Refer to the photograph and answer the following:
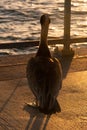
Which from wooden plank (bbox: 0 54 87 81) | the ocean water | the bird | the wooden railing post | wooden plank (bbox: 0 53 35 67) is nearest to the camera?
the bird

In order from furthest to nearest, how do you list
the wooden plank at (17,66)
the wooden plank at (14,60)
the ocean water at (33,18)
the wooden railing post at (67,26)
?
the ocean water at (33,18) → the wooden railing post at (67,26) → the wooden plank at (14,60) → the wooden plank at (17,66)

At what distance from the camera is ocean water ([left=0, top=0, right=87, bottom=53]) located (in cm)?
1378

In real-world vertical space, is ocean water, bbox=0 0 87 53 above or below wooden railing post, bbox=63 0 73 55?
below

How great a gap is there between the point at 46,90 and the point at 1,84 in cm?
169

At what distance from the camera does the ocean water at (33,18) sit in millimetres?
13781

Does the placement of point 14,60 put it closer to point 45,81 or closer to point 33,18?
point 45,81

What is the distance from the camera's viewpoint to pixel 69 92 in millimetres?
7008

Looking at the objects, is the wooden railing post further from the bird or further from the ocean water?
the ocean water

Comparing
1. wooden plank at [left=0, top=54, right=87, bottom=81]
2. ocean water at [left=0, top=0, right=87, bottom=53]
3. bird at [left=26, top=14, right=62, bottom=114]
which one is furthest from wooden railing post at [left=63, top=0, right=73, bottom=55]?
ocean water at [left=0, top=0, right=87, bottom=53]

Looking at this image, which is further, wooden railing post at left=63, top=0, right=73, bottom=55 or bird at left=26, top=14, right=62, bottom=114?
wooden railing post at left=63, top=0, right=73, bottom=55

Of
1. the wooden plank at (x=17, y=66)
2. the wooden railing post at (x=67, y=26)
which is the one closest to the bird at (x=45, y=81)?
the wooden plank at (x=17, y=66)

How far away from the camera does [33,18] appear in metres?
16.7

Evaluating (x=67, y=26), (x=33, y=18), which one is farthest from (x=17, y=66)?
(x=33, y=18)

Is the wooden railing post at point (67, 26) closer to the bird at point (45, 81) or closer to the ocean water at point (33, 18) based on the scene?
the bird at point (45, 81)
